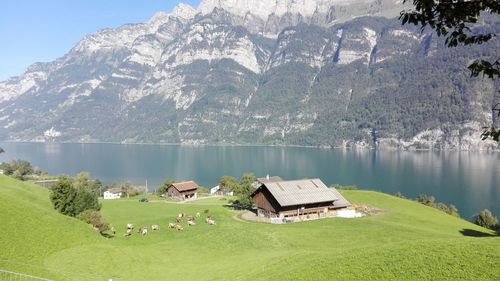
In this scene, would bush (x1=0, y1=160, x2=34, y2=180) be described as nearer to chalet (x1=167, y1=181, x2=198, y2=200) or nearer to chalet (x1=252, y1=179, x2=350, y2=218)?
chalet (x1=167, y1=181, x2=198, y2=200)

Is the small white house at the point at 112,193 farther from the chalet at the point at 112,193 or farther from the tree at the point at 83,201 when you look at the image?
the tree at the point at 83,201

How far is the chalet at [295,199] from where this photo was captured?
63.7 m

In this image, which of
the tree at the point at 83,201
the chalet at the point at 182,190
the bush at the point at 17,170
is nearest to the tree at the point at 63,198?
the tree at the point at 83,201

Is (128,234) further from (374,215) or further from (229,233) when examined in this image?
(374,215)

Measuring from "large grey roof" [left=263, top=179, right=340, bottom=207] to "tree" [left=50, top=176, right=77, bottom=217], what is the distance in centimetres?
2850

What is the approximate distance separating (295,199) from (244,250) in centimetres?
2424

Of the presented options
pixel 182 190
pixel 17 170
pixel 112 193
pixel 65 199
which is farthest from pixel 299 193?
pixel 17 170

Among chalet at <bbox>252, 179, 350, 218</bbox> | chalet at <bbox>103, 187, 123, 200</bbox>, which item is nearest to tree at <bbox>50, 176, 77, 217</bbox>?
chalet at <bbox>252, 179, 350, 218</bbox>

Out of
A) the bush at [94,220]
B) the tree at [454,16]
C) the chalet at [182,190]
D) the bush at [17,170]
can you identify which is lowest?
the chalet at [182,190]

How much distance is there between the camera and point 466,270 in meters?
17.0

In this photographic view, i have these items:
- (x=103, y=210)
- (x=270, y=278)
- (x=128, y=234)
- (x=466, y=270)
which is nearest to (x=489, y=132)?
(x=466, y=270)

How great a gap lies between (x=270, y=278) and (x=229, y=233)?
2628cm

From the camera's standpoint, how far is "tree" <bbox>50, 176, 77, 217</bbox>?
53750mm

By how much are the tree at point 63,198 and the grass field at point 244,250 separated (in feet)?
12.1
